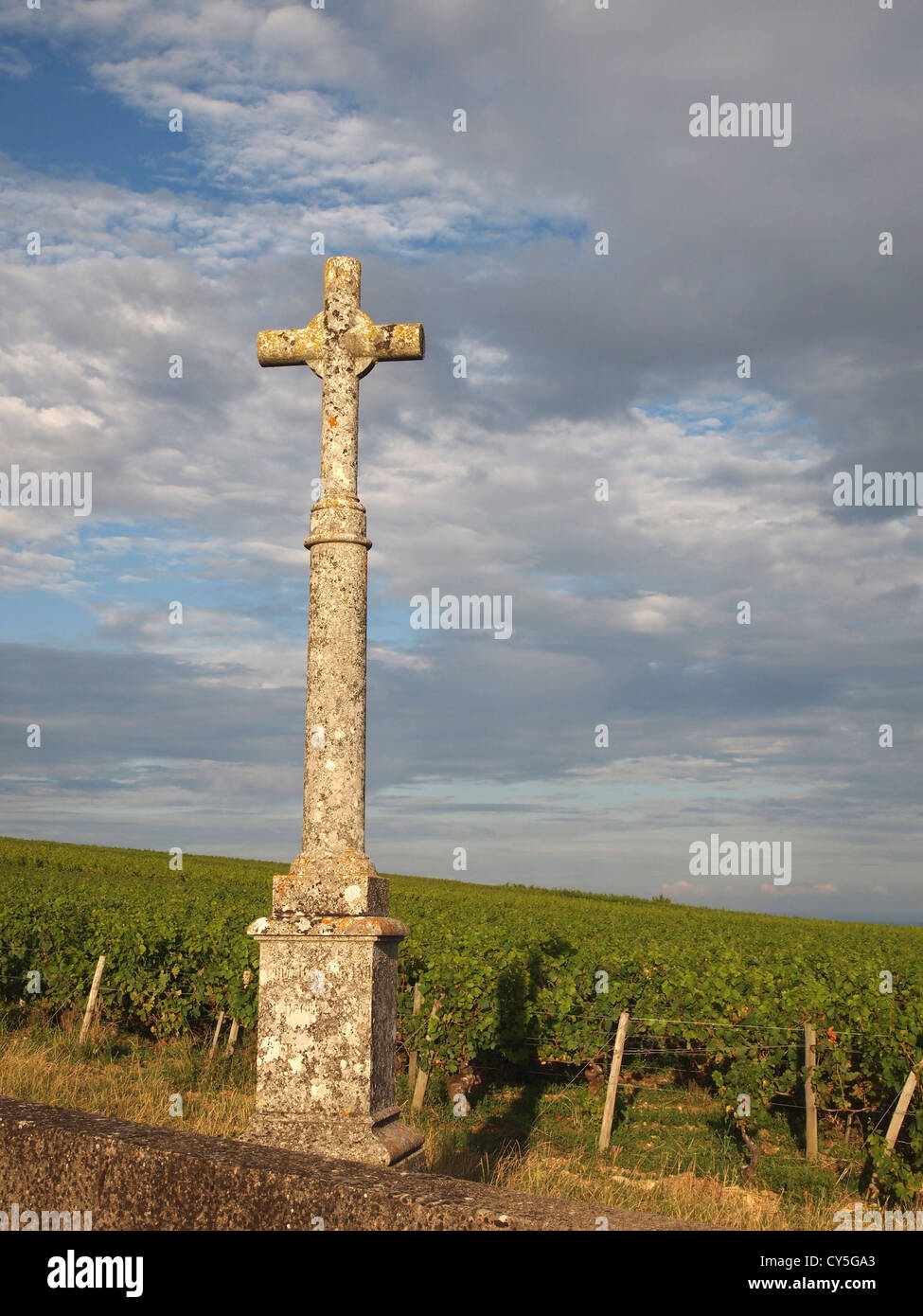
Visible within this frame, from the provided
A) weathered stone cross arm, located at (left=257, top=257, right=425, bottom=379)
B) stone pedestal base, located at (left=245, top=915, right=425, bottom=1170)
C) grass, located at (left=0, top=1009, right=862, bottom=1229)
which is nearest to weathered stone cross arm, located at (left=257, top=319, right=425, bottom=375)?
weathered stone cross arm, located at (left=257, top=257, right=425, bottom=379)

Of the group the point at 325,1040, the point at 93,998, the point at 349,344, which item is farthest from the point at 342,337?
the point at 93,998

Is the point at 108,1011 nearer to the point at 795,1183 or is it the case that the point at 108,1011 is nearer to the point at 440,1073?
the point at 440,1073

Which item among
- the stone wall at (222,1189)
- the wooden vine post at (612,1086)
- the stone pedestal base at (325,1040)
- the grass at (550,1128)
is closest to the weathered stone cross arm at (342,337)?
the stone pedestal base at (325,1040)

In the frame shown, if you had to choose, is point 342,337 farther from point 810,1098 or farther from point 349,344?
point 810,1098

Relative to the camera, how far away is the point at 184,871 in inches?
1545

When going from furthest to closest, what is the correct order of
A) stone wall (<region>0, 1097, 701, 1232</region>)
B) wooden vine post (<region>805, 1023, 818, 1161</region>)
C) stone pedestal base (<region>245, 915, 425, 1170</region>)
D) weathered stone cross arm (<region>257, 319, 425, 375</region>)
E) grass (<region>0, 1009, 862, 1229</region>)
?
wooden vine post (<region>805, 1023, 818, 1161</region>), grass (<region>0, 1009, 862, 1229</region>), weathered stone cross arm (<region>257, 319, 425, 375</region>), stone pedestal base (<region>245, 915, 425, 1170</region>), stone wall (<region>0, 1097, 701, 1232</region>)

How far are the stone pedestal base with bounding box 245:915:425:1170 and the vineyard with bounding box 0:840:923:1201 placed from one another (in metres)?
5.64

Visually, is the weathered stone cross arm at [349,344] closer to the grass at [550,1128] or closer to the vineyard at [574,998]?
the grass at [550,1128]

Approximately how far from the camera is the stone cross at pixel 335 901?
5.21 m

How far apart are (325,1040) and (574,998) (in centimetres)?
716

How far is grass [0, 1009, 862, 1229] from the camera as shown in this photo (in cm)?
768

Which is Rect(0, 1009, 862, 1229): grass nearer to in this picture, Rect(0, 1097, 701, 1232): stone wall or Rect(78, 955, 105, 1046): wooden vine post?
Rect(78, 955, 105, 1046): wooden vine post

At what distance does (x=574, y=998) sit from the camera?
38.7 feet
